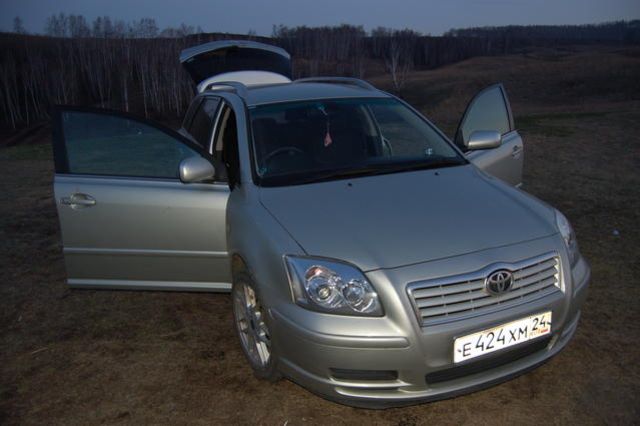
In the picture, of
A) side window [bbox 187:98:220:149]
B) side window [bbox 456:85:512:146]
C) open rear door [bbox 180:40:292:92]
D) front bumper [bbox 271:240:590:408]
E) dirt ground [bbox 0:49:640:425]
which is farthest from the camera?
open rear door [bbox 180:40:292:92]

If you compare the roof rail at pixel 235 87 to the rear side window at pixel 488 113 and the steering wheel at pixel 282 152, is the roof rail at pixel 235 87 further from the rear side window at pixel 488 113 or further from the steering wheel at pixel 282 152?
the rear side window at pixel 488 113

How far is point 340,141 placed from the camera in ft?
12.6

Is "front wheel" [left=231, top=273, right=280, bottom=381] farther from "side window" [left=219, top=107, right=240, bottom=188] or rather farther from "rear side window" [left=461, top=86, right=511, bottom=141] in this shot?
"rear side window" [left=461, top=86, right=511, bottom=141]

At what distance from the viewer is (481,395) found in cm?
302

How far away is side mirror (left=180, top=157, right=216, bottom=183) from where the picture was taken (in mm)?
3520

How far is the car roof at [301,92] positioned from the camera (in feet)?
13.3

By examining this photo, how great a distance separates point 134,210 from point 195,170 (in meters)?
0.55

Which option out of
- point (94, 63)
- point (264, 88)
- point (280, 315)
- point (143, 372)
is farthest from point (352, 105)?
point (94, 63)

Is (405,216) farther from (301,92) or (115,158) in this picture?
(115,158)

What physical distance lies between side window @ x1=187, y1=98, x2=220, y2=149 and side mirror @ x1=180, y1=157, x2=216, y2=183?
876 mm

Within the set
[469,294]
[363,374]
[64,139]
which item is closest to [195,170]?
[64,139]

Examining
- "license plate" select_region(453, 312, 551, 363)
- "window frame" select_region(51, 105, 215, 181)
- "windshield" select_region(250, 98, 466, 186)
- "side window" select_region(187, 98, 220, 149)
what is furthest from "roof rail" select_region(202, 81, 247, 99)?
"license plate" select_region(453, 312, 551, 363)

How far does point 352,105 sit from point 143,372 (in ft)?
7.65

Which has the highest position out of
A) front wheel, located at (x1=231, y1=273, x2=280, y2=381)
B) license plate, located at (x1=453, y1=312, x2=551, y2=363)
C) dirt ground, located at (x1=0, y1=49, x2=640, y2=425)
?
license plate, located at (x1=453, y1=312, x2=551, y2=363)
